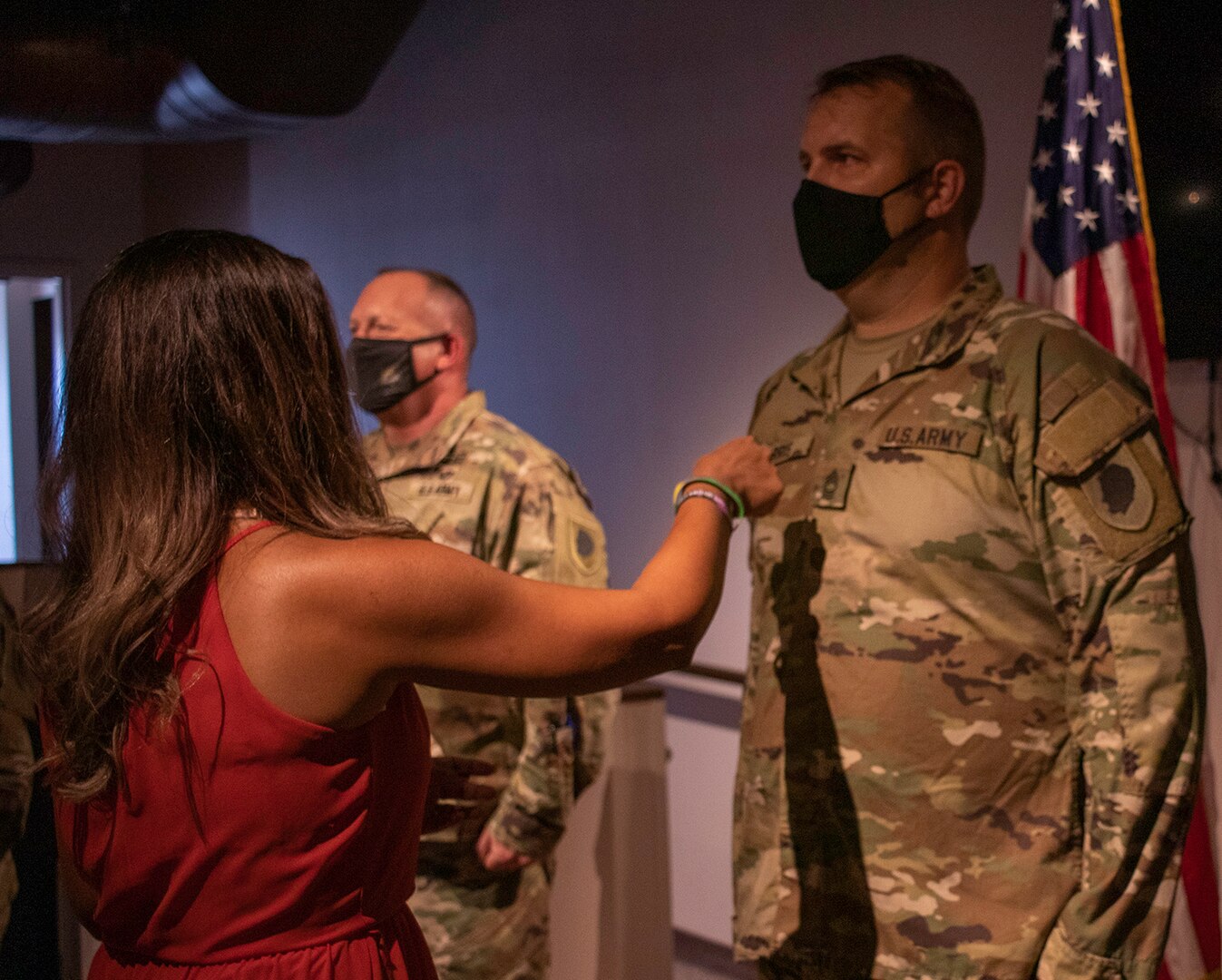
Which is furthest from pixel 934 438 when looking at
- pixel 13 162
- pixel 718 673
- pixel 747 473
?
pixel 13 162

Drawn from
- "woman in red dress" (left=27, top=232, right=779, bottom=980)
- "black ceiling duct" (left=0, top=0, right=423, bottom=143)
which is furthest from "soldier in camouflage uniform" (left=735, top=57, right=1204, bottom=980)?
"black ceiling duct" (left=0, top=0, right=423, bottom=143)

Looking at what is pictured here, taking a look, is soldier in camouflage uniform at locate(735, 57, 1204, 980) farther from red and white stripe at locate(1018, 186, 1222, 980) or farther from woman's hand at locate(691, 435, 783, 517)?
red and white stripe at locate(1018, 186, 1222, 980)

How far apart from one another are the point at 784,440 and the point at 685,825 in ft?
8.86

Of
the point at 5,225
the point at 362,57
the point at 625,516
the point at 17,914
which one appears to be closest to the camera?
the point at 17,914

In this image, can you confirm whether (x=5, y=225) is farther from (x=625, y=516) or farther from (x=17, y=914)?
(x=17, y=914)

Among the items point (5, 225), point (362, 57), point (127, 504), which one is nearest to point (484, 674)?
point (127, 504)

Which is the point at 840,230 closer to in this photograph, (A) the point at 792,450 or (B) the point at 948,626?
(A) the point at 792,450

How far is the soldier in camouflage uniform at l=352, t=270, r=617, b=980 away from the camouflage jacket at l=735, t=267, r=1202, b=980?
0.58 metres

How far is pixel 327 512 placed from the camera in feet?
3.97

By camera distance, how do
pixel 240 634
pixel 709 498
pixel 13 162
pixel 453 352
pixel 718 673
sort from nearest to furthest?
pixel 240 634 < pixel 709 498 < pixel 453 352 < pixel 13 162 < pixel 718 673

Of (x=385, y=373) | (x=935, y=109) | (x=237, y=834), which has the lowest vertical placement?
(x=237, y=834)

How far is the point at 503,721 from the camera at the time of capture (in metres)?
2.48

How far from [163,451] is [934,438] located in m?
1.06

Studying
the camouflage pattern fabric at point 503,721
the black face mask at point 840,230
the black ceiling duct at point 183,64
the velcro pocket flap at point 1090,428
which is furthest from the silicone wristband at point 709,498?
the black ceiling duct at point 183,64
